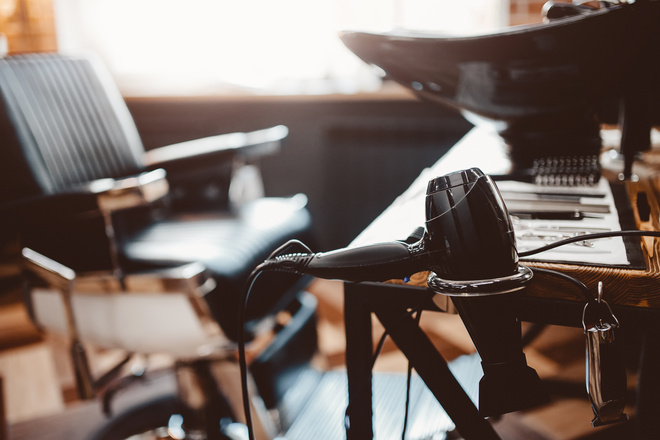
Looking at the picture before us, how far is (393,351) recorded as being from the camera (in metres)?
1.82

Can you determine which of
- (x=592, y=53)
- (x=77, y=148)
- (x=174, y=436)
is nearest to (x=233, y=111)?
(x=77, y=148)

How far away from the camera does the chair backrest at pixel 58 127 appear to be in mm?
1116

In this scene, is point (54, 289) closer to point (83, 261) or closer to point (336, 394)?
point (83, 261)

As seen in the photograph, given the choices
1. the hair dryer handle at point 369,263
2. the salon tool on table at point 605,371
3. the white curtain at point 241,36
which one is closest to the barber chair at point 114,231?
the hair dryer handle at point 369,263

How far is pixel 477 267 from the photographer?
400 mm

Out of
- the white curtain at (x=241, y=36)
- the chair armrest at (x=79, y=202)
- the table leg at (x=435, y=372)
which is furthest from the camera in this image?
the white curtain at (x=241, y=36)

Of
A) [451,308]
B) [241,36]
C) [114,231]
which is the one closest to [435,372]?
[451,308]

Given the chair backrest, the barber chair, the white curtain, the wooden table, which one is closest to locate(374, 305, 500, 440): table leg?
the wooden table

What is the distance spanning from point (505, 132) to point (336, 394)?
0.87 m

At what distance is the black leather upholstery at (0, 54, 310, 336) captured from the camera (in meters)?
1.05

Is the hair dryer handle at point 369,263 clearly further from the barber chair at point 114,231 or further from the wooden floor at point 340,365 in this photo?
the wooden floor at point 340,365

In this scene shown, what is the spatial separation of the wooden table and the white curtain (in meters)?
1.71

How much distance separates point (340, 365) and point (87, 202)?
1.06 meters

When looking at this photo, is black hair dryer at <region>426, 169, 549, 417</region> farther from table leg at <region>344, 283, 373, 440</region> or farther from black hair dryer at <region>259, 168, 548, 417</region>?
table leg at <region>344, 283, 373, 440</region>
